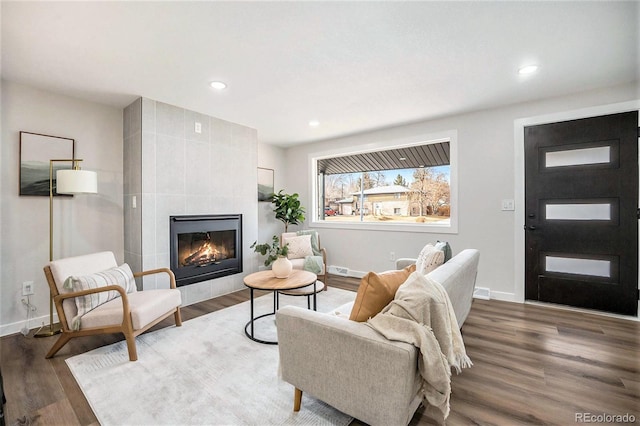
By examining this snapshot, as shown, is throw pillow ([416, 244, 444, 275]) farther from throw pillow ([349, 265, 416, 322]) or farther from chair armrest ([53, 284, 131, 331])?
chair armrest ([53, 284, 131, 331])

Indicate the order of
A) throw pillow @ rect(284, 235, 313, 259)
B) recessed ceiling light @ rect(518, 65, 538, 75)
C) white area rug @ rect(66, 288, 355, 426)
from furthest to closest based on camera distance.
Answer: throw pillow @ rect(284, 235, 313, 259)
recessed ceiling light @ rect(518, 65, 538, 75)
white area rug @ rect(66, 288, 355, 426)

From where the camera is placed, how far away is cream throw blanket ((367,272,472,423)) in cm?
125

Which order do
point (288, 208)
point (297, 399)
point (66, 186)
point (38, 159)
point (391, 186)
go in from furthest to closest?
point (288, 208)
point (391, 186)
point (38, 159)
point (66, 186)
point (297, 399)

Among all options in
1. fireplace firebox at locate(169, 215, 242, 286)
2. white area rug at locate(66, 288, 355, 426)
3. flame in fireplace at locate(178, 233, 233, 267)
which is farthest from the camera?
flame in fireplace at locate(178, 233, 233, 267)

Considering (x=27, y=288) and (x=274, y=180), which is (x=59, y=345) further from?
(x=274, y=180)

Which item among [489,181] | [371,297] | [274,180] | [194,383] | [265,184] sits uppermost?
[274,180]

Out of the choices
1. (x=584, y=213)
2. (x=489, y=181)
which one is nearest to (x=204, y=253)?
(x=489, y=181)

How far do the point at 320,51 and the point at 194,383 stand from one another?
269cm

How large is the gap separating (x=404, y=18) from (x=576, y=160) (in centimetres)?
279

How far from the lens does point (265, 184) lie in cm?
535

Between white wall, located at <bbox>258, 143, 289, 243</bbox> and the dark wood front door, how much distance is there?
157 inches

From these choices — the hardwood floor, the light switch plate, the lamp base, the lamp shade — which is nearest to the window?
the light switch plate

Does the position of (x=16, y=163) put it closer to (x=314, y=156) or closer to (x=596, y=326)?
(x=314, y=156)

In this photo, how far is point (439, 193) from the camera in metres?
4.27
